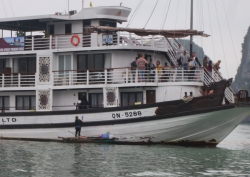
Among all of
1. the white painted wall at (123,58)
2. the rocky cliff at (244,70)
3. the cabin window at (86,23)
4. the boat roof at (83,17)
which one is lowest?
the white painted wall at (123,58)

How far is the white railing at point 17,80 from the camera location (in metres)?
28.5

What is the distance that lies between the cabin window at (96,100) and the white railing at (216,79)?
15.6 feet

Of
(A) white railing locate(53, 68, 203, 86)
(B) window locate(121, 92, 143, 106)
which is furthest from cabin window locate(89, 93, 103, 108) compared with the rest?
(B) window locate(121, 92, 143, 106)

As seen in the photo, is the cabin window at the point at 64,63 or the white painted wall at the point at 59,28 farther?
the white painted wall at the point at 59,28

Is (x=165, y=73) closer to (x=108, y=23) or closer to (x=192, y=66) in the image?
(x=192, y=66)

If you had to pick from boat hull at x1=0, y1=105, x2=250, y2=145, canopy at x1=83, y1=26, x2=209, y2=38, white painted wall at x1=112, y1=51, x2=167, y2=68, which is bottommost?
Result: boat hull at x1=0, y1=105, x2=250, y2=145

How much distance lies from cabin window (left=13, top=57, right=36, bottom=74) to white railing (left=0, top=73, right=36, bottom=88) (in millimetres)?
357

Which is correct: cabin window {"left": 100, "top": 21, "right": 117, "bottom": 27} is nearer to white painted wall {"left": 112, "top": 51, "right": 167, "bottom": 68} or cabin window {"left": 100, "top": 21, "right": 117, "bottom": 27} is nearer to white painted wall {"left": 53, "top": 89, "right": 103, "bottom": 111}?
white painted wall {"left": 112, "top": 51, "right": 167, "bottom": 68}

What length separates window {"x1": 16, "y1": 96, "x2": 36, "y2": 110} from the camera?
29.4 m

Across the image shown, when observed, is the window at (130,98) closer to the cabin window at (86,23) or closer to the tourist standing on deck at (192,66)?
the tourist standing on deck at (192,66)

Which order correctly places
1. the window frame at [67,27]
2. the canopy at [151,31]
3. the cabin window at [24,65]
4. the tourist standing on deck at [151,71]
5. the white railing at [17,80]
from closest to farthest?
the tourist standing on deck at [151,71]
the canopy at [151,31]
the white railing at [17,80]
the cabin window at [24,65]
the window frame at [67,27]

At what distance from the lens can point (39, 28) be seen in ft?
105

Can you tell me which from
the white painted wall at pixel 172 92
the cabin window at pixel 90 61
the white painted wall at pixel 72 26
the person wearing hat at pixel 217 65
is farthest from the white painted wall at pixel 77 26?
the person wearing hat at pixel 217 65

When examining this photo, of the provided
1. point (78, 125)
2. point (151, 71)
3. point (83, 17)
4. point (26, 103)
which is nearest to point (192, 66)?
point (151, 71)
